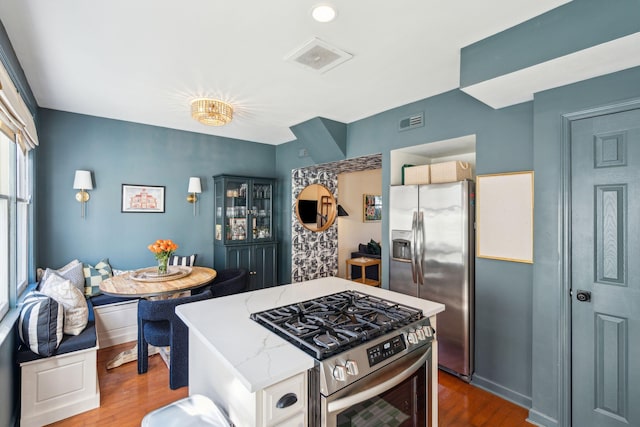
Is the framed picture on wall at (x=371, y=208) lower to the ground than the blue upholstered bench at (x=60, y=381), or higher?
higher

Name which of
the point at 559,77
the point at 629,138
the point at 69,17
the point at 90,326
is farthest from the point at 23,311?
the point at 629,138

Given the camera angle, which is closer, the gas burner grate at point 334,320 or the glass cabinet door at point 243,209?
the gas burner grate at point 334,320

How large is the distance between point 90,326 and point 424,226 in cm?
310

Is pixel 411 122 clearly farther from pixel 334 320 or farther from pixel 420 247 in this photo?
pixel 334 320

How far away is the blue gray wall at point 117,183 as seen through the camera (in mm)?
3498

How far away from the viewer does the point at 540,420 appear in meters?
2.21

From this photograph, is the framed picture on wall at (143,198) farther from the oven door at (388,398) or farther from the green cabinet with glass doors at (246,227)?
the oven door at (388,398)

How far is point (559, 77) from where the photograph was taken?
1.99 m

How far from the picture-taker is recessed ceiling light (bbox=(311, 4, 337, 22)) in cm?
172

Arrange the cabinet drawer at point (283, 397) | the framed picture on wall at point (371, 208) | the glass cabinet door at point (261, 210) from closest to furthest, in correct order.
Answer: the cabinet drawer at point (283, 397) → the glass cabinet door at point (261, 210) → the framed picture on wall at point (371, 208)

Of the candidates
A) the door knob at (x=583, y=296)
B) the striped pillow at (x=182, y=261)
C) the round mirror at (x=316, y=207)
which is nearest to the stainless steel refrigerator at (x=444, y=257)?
the door knob at (x=583, y=296)

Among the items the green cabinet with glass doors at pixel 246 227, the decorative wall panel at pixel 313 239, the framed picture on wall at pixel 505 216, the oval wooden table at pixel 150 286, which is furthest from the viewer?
the decorative wall panel at pixel 313 239

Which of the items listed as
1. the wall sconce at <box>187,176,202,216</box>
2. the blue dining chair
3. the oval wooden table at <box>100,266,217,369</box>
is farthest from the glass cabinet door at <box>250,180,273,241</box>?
the blue dining chair

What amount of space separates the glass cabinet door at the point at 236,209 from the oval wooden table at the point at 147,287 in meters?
1.24
